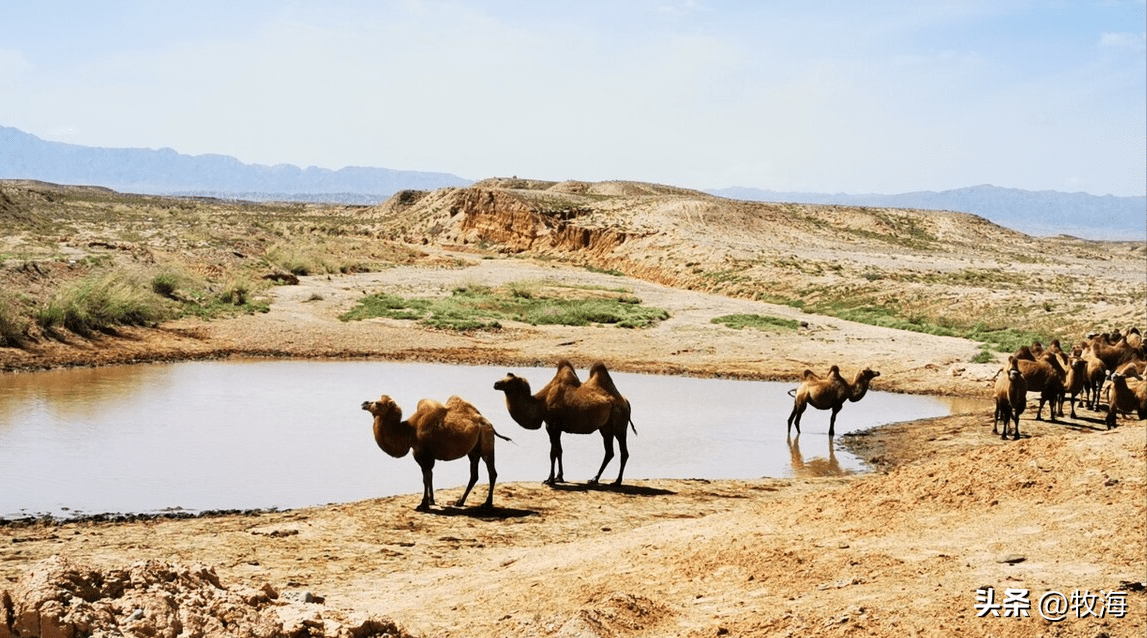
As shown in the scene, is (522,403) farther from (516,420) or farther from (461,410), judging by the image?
(461,410)

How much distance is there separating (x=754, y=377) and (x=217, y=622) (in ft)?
72.4

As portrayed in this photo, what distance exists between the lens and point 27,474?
49.3 ft

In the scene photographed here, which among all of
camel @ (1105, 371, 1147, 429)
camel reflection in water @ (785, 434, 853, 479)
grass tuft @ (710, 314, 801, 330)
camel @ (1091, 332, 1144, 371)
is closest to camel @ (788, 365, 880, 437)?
camel reflection in water @ (785, 434, 853, 479)

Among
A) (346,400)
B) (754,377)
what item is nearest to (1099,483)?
(346,400)

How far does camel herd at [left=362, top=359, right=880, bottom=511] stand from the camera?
13391mm

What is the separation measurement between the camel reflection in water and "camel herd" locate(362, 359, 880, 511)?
1240 mm

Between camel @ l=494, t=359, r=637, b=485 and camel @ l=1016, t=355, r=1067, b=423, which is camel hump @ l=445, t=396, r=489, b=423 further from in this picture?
camel @ l=1016, t=355, r=1067, b=423

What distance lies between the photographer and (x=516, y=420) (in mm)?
15266

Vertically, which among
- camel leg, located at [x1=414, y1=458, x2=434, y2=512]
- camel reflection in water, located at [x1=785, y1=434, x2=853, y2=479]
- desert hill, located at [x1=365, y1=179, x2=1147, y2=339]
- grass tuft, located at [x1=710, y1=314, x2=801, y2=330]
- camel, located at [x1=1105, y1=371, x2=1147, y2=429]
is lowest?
camel reflection in water, located at [x1=785, y1=434, x2=853, y2=479]

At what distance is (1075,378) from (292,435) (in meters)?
14.7

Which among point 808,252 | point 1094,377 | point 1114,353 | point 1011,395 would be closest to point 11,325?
point 1011,395

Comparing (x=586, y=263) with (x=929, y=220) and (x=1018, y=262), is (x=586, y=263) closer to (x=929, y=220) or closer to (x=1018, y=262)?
(x=1018, y=262)

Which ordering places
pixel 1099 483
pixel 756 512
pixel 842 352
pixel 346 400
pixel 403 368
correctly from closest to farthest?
pixel 1099 483 < pixel 756 512 < pixel 346 400 < pixel 403 368 < pixel 842 352

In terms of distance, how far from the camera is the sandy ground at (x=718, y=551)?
7980 mm
